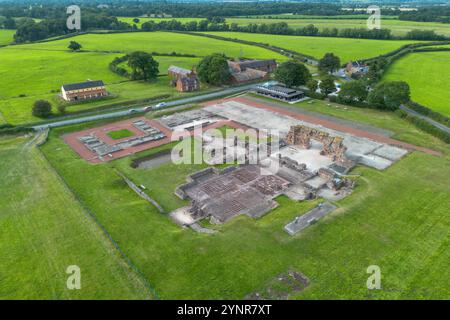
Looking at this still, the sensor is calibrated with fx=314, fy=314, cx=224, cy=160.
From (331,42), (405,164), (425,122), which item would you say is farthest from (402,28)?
(405,164)

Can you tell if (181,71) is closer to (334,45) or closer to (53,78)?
(53,78)

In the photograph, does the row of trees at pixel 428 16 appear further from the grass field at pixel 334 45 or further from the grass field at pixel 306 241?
the grass field at pixel 306 241

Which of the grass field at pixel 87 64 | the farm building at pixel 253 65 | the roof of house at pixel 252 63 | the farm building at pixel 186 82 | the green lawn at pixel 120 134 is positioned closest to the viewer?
the green lawn at pixel 120 134

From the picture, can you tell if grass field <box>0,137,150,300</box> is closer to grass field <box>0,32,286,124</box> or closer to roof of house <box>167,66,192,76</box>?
grass field <box>0,32,286,124</box>

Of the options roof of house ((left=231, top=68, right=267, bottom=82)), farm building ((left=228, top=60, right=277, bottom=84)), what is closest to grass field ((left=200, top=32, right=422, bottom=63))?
farm building ((left=228, top=60, right=277, bottom=84))

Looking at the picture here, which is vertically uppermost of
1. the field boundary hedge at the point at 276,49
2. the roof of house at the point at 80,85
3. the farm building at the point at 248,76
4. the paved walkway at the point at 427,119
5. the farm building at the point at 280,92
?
the field boundary hedge at the point at 276,49

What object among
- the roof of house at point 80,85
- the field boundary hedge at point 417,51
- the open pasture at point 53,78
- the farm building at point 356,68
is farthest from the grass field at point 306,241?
the farm building at point 356,68

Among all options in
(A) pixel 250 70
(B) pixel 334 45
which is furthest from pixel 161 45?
(B) pixel 334 45
